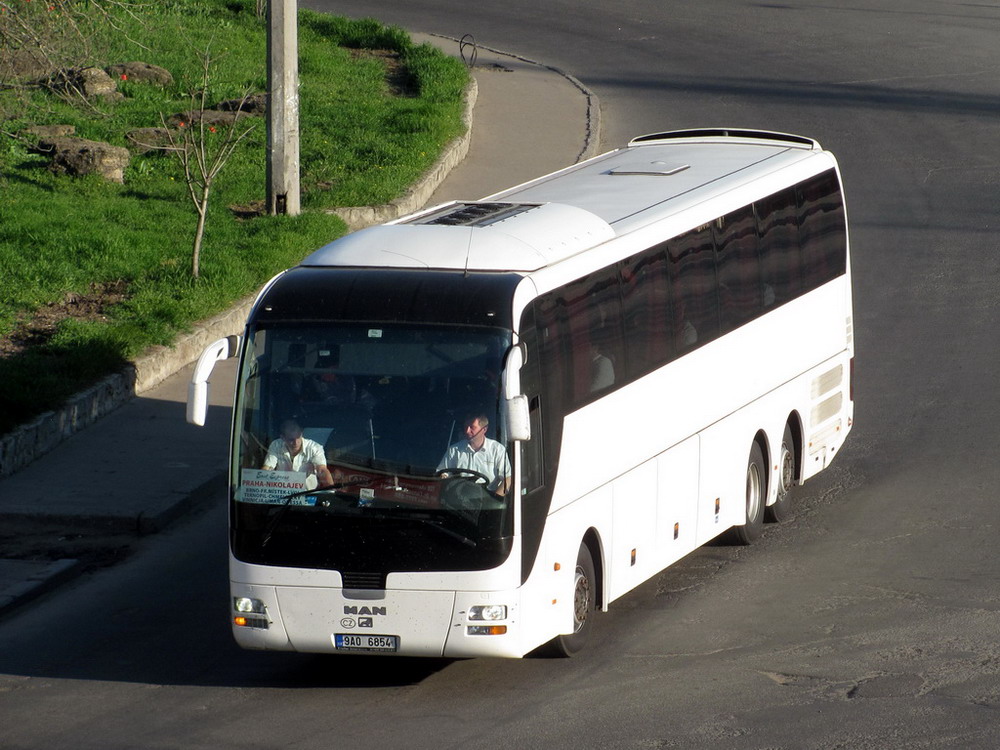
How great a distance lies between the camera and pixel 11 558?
1195 cm

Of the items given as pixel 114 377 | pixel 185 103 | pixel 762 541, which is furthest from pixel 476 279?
pixel 185 103

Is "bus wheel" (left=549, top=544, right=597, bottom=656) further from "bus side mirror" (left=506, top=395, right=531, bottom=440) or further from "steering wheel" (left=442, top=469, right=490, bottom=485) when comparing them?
"bus side mirror" (left=506, top=395, right=531, bottom=440)

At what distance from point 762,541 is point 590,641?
113 inches

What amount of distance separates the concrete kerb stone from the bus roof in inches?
191

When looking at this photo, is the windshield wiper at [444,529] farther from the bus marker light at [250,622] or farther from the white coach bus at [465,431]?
the bus marker light at [250,622]

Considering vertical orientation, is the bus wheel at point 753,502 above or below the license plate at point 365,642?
below

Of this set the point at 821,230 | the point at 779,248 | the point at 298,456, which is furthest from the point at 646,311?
the point at 821,230

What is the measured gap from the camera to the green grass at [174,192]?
16094 mm

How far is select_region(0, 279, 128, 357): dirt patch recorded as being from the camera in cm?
1570

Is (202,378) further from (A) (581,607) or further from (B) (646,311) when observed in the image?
(B) (646,311)

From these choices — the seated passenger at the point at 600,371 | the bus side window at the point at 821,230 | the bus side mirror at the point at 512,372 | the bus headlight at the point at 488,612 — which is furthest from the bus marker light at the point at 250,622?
the bus side window at the point at 821,230

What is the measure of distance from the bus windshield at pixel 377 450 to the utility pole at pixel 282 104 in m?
11.3

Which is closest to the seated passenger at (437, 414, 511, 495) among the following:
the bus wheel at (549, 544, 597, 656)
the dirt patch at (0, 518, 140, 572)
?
the bus wheel at (549, 544, 597, 656)

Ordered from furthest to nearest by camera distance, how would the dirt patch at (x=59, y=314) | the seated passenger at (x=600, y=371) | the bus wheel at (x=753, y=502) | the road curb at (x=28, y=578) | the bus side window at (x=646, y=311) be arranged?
1. the dirt patch at (x=59, y=314)
2. the bus wheel at (x=753, y=502)
3. the road curb at (x=28, y=578)
4. the bus side window at (x=646, y=311)
5. the seated passenger at (x=600, y=371)
